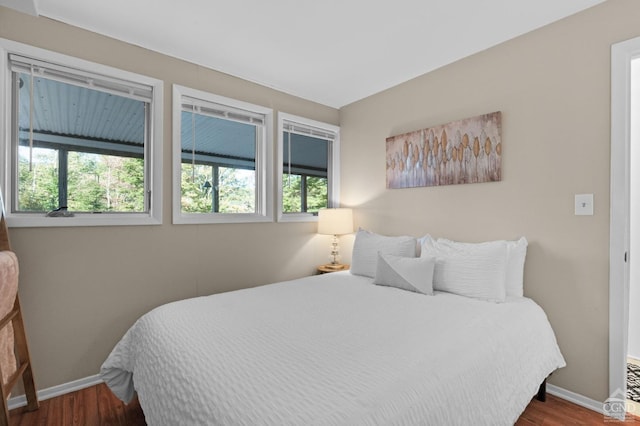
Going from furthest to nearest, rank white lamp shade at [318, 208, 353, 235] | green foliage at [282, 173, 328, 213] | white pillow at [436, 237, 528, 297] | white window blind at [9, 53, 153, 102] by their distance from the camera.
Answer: green foliage at [282, 173, 328, 213]
white lamp shade at [318, 208, 353, 235]
white pillow at [436, 237, 528, 297]
white window blind at [9, 53, 153, 102]

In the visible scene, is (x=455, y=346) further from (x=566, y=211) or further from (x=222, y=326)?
(x=566, y=211)

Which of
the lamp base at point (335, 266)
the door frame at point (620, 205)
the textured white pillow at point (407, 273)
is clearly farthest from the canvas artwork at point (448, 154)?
the lamp base at point (335, 266)

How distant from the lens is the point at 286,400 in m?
0.96

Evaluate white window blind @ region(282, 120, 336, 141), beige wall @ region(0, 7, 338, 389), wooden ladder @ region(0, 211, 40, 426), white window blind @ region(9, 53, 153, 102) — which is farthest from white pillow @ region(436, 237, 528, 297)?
wooden ladder @ region(0, 211, 40, 426)

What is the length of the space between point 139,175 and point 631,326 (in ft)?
13.9

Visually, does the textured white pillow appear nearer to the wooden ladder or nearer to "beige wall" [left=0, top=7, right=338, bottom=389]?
"beige wall" [left=0, top=7, right=338, bottom=389]

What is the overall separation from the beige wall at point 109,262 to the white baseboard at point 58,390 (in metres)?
0.03

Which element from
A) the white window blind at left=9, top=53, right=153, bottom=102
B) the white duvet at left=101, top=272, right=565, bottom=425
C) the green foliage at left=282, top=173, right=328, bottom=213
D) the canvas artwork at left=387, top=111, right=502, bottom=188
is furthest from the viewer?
the green foliage at left=282, top=173, right=328, bottom=213

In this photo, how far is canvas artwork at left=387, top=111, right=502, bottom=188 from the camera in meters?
2.38

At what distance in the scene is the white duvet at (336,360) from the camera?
99cm

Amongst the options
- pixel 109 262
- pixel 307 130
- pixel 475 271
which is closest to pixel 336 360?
pixel 475 271

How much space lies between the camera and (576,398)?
6.56 feet

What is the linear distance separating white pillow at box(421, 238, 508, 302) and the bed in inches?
1.3

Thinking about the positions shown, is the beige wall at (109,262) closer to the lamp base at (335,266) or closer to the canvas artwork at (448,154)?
the lamp base at (335,266)
